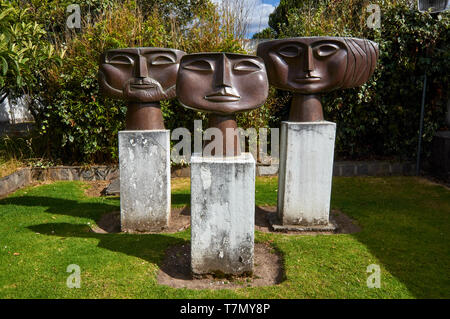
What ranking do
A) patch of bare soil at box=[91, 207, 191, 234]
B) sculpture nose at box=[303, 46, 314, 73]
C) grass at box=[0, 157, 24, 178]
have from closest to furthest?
1. sculpture nose at box=[303, 46, 314, 73]
2. patch of bare soil at box=[91, 207, 191, 234]
3. grass at box=[0, 157, 24, 178]

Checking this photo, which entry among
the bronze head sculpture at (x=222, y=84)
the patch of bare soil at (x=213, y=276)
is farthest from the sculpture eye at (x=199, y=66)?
the patch of bare soil at (x=213, y=276)

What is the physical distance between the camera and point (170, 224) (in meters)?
4.51

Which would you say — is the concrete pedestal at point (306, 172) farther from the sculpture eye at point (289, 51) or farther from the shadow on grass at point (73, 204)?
the shadow on grass at point (73, 204)

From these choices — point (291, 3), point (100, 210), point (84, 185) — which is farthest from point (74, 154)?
point (291, 3)

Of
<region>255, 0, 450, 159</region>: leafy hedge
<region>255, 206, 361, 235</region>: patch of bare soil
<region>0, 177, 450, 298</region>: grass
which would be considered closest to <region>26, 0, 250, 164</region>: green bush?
<region>0, 177, 450, 298</region>: grass

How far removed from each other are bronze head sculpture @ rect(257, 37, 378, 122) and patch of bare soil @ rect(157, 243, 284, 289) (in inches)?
68.1

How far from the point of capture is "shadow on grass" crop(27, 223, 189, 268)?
11.4 feet

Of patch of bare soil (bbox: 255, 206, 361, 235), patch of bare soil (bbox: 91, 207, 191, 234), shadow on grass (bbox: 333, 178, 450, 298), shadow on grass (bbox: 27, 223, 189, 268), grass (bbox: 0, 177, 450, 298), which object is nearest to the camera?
grass (bbox: 0, 177, 450, 298)

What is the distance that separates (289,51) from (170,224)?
8.53ft

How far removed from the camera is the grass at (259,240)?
9.20 ft

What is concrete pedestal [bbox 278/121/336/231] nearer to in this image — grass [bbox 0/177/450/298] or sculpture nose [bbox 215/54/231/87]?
grass [bbox 0/177/450/298]

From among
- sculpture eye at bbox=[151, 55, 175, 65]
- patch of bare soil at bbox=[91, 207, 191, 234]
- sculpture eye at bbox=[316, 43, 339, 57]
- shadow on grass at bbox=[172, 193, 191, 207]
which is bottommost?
→ shadow on grass at bbox=[172, 193, 191, 207]

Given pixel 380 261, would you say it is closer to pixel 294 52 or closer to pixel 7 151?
pixel 294 52

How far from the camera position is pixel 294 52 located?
400cm
